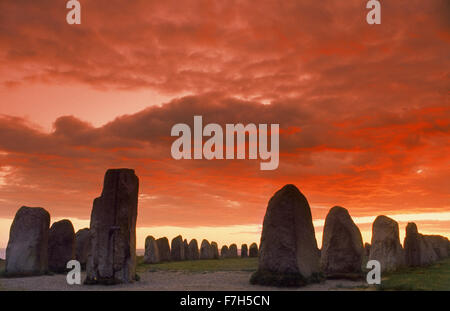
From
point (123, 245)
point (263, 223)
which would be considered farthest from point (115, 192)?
point (263, 223)

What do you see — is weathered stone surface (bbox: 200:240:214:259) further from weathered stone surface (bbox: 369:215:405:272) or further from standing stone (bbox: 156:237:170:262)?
weathered stone surface (bbox: 369:215:405:272)

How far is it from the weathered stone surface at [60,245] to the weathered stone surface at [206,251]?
24.2 m

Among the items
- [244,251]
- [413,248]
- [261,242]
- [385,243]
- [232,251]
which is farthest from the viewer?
[244,251]

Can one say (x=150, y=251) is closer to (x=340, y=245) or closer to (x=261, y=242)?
(x=340, y=245)

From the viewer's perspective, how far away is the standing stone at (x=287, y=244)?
17984mm

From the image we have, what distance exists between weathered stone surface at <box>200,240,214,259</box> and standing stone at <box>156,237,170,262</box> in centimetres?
800

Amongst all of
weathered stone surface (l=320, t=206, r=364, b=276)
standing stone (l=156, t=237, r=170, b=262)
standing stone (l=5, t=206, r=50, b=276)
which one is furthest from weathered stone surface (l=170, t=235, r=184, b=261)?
weathered stone surface (l=320, t=206, r=364, b=276)

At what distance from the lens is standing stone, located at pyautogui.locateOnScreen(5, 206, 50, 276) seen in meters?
22.7

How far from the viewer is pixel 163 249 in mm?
41000

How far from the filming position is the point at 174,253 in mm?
43406

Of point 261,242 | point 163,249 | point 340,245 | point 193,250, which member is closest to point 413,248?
point 340,245

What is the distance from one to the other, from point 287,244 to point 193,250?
30151 millimetres
